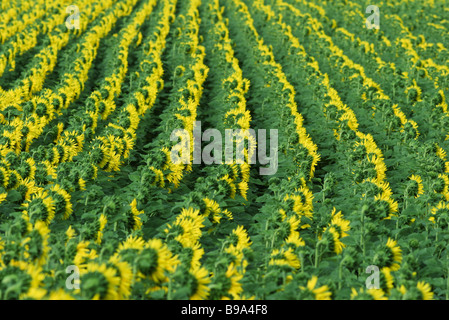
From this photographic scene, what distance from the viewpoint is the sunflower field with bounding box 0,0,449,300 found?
11.8ft

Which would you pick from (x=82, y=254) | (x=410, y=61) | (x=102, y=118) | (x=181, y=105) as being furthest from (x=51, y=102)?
(x=410, y=61)

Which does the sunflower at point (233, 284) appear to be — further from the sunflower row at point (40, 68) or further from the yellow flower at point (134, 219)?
the sunflower row at point (40, 68)

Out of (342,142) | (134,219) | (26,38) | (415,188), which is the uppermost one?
(26,38)

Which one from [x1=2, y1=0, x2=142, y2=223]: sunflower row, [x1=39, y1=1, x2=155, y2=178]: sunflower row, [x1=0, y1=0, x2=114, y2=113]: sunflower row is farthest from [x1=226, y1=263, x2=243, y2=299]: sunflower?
[x1=0, y1=0, x2=114, y2=113]: sunflower row

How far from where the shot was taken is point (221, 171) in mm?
5848

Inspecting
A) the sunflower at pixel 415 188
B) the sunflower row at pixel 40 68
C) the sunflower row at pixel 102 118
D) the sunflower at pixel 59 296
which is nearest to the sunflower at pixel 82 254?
the sunflower at pixel 59 296

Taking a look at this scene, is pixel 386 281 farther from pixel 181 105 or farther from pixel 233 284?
pixel 181 105

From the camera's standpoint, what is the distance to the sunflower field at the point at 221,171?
358 centimetres

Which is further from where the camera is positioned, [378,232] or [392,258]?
[378,232]

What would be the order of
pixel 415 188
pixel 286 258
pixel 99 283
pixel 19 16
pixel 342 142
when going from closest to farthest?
pixel 99 283 → pixel 286 258 → pixel 415 188 → pixel 342 142 → pixel 19 16

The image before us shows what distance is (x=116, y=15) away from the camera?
679 inches

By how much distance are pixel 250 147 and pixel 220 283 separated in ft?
12.0
